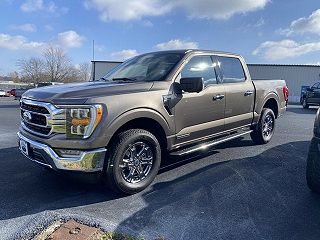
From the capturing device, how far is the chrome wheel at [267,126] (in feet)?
21.3

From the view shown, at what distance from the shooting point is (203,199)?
3695 mm

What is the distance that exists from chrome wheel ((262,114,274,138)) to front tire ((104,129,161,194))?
11.0 feet

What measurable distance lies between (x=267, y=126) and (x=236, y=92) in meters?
1.70

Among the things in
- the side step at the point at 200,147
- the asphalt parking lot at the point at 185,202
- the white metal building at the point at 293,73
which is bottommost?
the asphalt parking lot at the point at 185,202

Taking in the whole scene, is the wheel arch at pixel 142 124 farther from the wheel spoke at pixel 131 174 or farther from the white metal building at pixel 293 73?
the white metal building at pixel 293 73

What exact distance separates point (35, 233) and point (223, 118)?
11.4ft

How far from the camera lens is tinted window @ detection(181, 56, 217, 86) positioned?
4.59m

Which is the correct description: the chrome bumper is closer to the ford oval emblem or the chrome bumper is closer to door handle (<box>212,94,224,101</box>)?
the ford oval emblem

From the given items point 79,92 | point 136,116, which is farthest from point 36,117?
point 136,116

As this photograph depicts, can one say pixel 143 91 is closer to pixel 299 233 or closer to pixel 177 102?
pixel 177 102

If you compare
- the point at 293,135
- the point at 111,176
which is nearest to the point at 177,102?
the point at 111,176

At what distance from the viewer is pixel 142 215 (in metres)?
3.26

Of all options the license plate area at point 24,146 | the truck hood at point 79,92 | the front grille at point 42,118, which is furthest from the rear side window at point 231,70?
the license plate area at point 24,146

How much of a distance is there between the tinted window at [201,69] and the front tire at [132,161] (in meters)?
1.23
